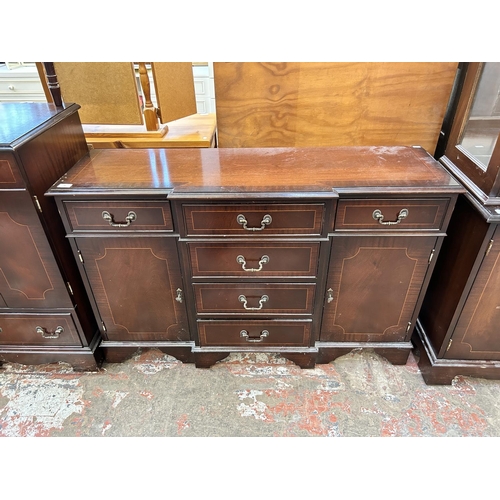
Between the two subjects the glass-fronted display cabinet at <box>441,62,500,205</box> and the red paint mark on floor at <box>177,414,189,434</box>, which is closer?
the glass-fronted display cabinet at <box>441,62,500,205</box>

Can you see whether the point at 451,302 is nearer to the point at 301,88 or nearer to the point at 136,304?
the point at 301,88

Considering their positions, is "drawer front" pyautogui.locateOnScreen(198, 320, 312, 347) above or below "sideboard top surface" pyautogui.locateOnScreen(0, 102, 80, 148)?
below

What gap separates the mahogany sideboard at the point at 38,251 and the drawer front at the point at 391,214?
3.30 feet

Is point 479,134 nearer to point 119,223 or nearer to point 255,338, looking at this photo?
point 255,338

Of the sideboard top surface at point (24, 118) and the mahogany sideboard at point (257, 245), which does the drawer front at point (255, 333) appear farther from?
the sideboard top surface at point (24, 118)

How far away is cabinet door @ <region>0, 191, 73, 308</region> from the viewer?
3.88ft

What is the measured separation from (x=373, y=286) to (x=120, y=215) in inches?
38.4

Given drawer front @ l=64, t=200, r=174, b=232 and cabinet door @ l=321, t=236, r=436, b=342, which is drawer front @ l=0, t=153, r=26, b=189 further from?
cabinet door @ l=321, t=236, r=436, b=342

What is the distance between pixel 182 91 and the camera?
1.70 meters

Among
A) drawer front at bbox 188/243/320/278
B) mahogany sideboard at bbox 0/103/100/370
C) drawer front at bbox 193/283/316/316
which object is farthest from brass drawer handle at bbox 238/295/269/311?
mahogany sideboard at bbox 0/103/100/370

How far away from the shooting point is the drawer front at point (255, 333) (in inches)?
57.5

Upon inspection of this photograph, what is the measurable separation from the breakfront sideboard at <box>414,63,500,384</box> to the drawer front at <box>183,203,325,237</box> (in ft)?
1.78

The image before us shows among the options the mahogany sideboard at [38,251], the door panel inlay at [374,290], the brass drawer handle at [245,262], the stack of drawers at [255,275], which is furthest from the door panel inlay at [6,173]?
the door panel inlay at [374,290]

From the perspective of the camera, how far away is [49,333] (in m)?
1.50
